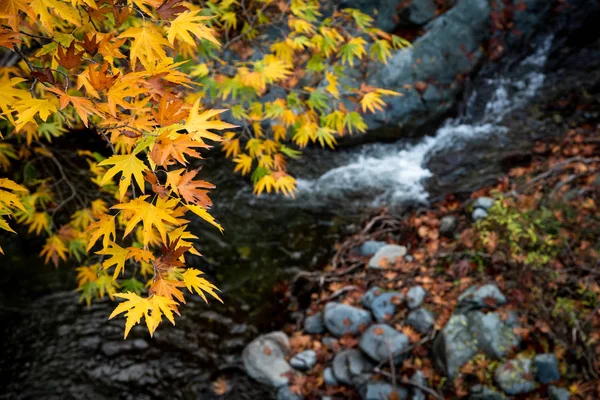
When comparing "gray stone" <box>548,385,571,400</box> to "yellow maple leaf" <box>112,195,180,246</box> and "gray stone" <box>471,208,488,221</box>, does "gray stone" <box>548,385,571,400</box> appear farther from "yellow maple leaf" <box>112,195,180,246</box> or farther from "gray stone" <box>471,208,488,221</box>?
"yellow maple leaf" <box>112,195,180,246</box>

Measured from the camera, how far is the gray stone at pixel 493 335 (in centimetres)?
382

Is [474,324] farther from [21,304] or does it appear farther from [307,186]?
[21,304]

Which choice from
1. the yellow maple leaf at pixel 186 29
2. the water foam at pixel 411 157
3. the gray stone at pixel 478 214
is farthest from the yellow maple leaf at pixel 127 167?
the water foam at pixel 411 157

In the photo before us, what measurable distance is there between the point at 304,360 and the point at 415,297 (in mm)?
1427

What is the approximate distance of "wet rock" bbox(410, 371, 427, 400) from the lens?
3898mm

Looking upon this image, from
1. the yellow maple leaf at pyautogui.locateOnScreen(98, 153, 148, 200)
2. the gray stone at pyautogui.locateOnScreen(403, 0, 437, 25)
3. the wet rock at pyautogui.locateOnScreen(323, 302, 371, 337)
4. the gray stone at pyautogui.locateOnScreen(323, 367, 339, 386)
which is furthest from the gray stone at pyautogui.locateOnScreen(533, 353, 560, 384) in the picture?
the gray stone at pyautogui.locateOnScreen(403, 0, 437, 25)

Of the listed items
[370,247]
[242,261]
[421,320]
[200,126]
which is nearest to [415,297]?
[421,320]

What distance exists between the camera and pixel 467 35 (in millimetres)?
8750

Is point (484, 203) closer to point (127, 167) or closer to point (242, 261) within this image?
point (242, 261)

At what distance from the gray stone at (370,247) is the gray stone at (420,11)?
521cm

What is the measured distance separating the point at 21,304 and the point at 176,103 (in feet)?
Result: 17.8

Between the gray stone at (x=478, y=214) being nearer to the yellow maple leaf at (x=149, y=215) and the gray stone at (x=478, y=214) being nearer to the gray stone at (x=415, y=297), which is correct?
the gray stone at (x=415, y=297)

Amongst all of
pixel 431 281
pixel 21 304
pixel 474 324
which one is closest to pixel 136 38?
pixel 474 324

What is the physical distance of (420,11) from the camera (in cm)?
871
